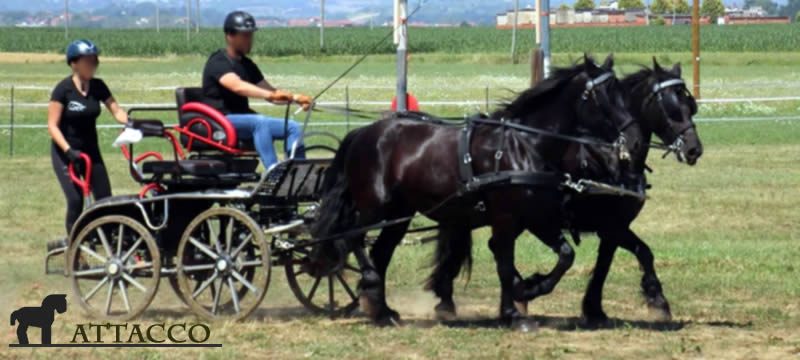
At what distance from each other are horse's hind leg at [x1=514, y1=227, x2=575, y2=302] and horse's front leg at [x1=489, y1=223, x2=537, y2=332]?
0.63 feet

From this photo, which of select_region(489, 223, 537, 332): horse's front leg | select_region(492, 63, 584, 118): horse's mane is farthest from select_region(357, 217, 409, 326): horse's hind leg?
select_region(492, 63, 584, 118): horse's mane

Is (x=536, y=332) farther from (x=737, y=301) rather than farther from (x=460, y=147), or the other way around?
(x=737, y=301)

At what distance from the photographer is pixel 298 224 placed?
10.2m

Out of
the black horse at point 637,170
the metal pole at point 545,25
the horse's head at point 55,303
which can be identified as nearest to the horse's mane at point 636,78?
the black horse at point 637,170

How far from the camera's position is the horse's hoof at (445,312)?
34.0 feet

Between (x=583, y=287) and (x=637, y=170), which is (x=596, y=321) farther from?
(x=583, y=287)

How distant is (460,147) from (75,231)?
290 cm

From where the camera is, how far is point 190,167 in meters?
10.1

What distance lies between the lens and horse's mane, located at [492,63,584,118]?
965 cm

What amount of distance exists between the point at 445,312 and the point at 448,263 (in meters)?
0.36

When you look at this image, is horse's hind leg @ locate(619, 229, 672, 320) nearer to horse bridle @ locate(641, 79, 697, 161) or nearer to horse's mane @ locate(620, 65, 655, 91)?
horse bridle @ locate(641, 79, 697, 161)

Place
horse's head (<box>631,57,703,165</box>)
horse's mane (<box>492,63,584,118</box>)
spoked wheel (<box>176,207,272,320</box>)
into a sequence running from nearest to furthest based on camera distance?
horse's head (<box>631,57,703,165</box>)
horse's mane (<box>492,63,584,118</box>)
spoked wheel (<box>176,207,272,320</box>)

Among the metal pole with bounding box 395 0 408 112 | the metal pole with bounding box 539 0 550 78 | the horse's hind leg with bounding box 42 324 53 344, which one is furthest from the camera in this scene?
the metal pole with bounding box 539 0 550 78

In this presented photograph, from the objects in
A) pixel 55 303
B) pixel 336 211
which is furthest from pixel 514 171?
pixel 55 303
